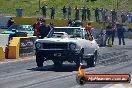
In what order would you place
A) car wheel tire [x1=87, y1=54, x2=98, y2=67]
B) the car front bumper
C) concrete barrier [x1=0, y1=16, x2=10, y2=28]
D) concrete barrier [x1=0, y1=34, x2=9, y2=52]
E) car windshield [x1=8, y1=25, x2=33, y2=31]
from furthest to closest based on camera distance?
concrete barrier [x1=0, y1=16, x2=10, y2=28], car windshield [x1=8, y1=25, x2=33, y2=31], concrete barrier [x1=0, y1=34, x2=9, y2=52], car wheel tire [x1=87, y1=54, x2=98, y2=67], the car front bumper

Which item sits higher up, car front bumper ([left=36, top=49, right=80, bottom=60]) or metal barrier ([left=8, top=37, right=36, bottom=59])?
car front bumper ([left=36, top=49, right=80, bottom=60])

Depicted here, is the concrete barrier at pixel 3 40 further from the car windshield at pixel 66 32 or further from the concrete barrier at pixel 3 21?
the concrete barrier at pixel 3 21

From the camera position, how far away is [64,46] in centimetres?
2095

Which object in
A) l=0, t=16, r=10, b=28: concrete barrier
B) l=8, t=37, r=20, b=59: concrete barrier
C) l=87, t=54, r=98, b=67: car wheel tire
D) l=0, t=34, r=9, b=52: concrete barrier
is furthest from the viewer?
l=0, t=16, r=10, b=28: concrete barrier

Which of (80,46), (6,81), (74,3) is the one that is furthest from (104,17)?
(6,81)

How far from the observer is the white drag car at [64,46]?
20844 mm

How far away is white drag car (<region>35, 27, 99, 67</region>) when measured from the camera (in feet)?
68.4

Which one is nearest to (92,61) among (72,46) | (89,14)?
(72,46)

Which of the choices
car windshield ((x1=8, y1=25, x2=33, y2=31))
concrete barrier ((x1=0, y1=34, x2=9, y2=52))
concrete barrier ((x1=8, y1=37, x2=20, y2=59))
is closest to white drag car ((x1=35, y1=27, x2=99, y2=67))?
concrete barrier ((x1=8, y1=37, x2=20, y2=59))

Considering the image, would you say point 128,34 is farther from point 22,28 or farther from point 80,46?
point 80,46

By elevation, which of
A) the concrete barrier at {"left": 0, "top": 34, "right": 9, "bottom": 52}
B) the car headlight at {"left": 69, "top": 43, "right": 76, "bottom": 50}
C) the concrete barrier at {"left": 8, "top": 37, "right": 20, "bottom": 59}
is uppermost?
the car headlight at {"left": 69, "top": 43, "right": 76, "bottom": 50}

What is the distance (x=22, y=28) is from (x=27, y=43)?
9.99 meters

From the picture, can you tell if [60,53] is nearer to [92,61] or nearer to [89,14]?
[92,61]

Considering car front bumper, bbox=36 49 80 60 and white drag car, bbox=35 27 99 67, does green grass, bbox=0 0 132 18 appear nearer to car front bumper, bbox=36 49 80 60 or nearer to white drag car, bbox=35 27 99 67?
white drag car, bbox=35 27 99 67
